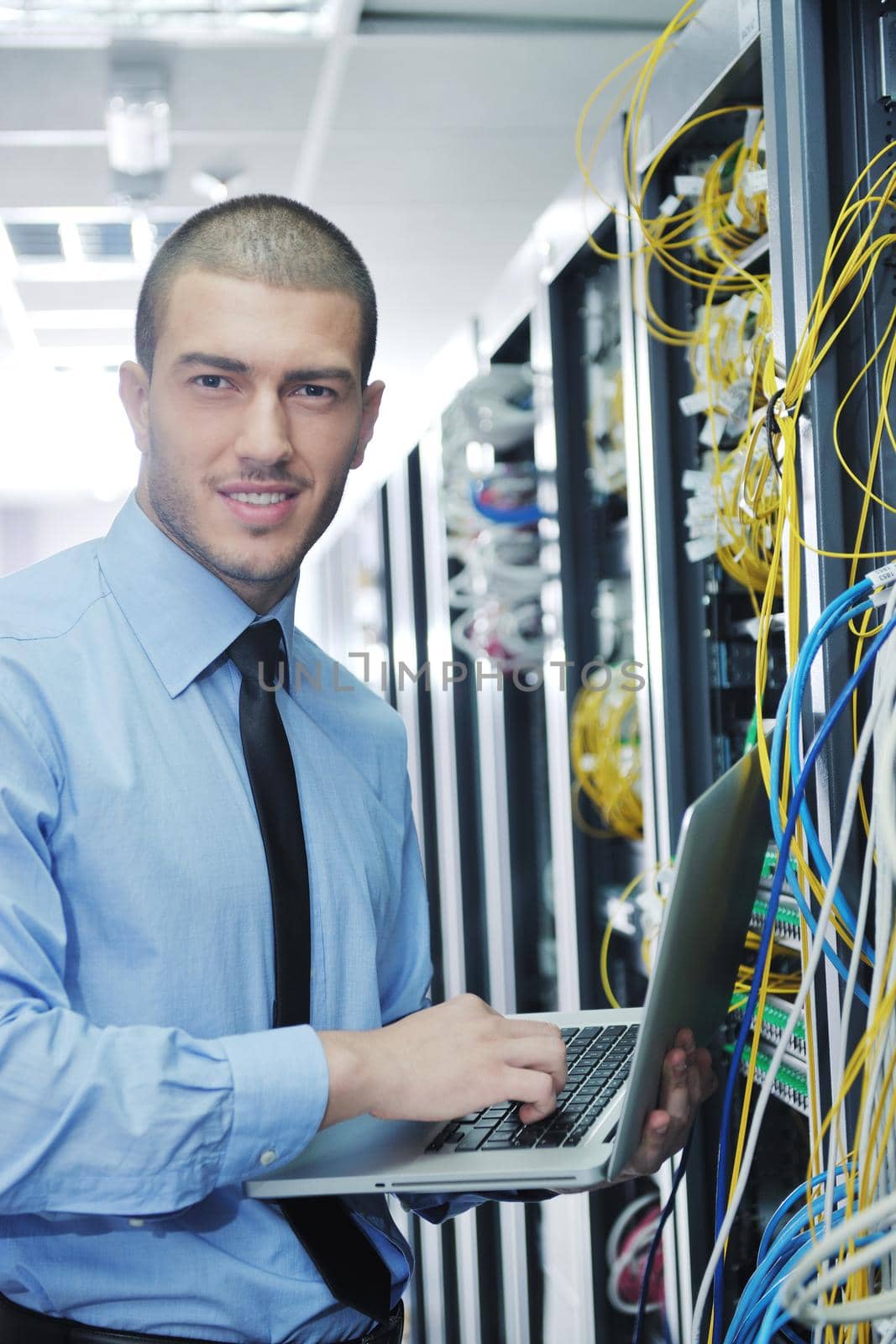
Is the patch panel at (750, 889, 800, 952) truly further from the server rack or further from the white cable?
the white cable

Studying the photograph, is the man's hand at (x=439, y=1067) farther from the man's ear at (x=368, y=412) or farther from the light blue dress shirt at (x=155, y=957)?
the man's ear at (x=368, y=412)

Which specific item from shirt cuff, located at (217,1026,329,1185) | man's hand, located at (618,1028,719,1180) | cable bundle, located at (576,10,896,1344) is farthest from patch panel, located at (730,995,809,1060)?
shirt cuff, located at (217,1026,329,1185)

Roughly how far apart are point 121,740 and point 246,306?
0.39 metres

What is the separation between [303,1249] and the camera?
3.35ft

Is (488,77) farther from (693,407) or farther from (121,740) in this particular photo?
(121,740)

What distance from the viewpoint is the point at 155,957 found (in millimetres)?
998

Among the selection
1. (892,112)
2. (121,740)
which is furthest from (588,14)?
(121,740)

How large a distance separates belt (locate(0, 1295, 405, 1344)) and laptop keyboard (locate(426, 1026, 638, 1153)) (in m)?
0.25

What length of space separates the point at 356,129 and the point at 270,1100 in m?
2.39

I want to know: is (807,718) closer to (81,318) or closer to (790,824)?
(790,824)

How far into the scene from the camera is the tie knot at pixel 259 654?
115 centimetres

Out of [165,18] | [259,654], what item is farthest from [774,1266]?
[165,18]

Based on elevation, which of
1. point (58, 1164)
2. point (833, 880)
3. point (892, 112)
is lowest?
point (58, 1164)

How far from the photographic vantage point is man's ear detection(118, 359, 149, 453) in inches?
46.0
